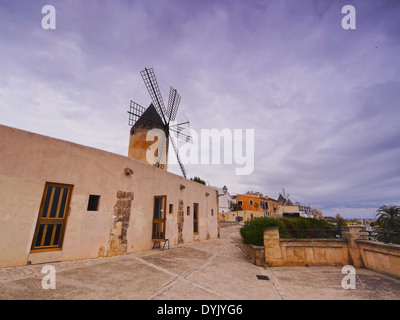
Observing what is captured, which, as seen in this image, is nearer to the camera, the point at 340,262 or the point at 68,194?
the point at 68,194

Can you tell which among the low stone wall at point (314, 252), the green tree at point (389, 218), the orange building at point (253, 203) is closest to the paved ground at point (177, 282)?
the low stone wall at point (314, 252)

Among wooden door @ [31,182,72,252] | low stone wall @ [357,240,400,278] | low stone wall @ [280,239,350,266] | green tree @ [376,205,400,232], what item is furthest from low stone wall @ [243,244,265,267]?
green tree @ [376,205,400,232]

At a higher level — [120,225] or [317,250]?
[120,225]

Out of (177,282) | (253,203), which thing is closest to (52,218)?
(177,282)

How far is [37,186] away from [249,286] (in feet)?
23.0

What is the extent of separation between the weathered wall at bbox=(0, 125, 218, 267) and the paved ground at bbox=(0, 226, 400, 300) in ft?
2.13

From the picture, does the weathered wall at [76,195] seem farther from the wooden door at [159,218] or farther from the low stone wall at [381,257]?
the low stone wall at [381,257]

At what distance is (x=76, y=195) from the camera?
6426 millimetres

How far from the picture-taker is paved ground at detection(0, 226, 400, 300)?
12.8 ft

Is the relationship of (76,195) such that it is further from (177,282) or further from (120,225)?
(177,282)

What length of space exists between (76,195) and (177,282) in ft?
14.9
